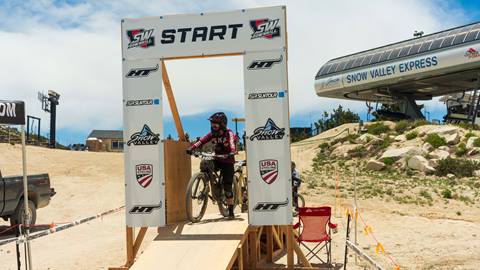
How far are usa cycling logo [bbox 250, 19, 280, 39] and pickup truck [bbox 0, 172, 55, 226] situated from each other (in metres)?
8.54

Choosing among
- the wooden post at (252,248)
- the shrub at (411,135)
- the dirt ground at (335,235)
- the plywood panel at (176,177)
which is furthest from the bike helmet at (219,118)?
the shrub at (411,135)

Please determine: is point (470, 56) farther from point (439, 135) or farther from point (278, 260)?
point (278, 260)

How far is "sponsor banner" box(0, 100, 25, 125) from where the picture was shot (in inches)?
284

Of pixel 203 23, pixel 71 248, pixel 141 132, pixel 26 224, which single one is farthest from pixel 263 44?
pixel 71 248

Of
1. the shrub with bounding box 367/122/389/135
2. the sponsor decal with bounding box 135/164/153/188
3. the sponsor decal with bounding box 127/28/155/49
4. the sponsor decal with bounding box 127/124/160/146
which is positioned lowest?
the sponsor decal with bounding box 135/164/153/188

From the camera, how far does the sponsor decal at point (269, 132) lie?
7262 millimetres

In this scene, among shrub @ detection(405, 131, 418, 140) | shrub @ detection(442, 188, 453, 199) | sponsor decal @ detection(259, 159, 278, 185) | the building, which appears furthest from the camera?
the building

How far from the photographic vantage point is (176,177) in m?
8.47

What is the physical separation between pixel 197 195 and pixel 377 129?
3848 centimetres

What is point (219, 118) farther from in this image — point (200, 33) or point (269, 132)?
point (200, 33)

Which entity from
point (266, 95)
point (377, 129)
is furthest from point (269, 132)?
point (377, 129)

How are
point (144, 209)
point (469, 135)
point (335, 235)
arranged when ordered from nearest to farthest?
point (144, 209) < point (335, 235) < point (469, 135)

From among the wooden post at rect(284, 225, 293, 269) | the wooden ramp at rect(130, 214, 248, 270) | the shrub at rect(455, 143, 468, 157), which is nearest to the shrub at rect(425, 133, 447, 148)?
the shrub at rect(455, 143, 468, 157)

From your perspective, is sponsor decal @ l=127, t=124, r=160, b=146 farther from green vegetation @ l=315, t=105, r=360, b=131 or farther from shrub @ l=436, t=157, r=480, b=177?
green vegetation @ l=315, t=105, r=360, b=131
